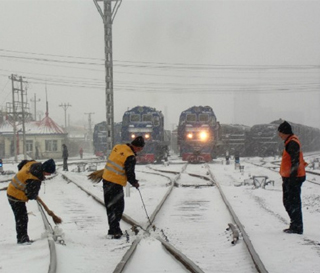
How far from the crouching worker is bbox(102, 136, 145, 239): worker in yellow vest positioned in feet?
3.25

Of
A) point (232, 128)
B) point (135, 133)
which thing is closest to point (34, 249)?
point (135, 133)

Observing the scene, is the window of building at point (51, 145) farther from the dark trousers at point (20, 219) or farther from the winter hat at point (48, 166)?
the winter hat at point (48, 166)

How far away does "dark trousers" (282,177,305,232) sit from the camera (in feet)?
22.3

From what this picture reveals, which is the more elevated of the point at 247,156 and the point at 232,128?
the point at 232,128

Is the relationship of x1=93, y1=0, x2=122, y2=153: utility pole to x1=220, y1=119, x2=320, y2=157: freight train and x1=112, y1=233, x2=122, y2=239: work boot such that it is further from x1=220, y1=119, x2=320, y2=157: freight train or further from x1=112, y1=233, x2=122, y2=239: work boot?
x1=220, y1=119, x2=320, y2=157: freight train

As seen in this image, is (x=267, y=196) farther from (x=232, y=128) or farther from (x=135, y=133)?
(x=232, y=128)

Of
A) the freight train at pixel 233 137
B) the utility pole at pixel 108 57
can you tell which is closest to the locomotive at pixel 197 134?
the freight train at pixel 233 137

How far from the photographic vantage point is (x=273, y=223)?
7.90m

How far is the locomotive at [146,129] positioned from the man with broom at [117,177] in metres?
21.3

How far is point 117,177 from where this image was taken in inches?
266

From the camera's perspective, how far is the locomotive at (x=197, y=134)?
92.8 feet

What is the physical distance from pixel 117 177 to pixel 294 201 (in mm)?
2896

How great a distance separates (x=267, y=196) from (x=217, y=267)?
24.5 feet

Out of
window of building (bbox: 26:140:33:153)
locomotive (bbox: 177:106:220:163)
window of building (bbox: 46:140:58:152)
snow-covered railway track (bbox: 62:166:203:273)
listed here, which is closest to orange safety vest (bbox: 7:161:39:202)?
snow-covered railway track (bbox: 62:166:203:273)
